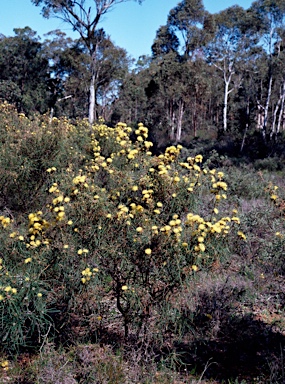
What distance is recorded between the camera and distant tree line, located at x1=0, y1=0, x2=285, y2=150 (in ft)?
76.9

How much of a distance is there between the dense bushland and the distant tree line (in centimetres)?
1692

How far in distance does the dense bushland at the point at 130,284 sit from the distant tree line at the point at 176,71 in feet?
55.5

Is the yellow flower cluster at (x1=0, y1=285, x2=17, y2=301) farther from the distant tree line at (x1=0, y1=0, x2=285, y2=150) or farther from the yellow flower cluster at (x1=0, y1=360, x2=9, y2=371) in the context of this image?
the distant tree line at (x1=0, y1=0, x2=285, y2=150)

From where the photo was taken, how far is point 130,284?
310 centimetres

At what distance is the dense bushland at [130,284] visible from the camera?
2908mm

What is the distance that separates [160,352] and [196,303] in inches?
31.2

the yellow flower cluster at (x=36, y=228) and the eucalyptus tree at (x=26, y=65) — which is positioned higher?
the eucalyptus tree at (x=26, y=65)

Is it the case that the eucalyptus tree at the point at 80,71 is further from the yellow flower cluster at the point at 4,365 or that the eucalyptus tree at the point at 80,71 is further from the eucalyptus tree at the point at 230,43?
the yellow flower cluster at the point at 4,365

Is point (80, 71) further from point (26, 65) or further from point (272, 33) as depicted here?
point (272, 33)

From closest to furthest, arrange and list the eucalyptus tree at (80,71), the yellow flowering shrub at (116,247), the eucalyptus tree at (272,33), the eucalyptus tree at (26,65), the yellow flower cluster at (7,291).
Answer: the yellow flower cluster at (7,291)
the yellow flowering shrub at (116,247)
the eucalyptus tree at (272,33)
the eucalyptus tree at (80,71)
the eucalyptus tree at (26,65)

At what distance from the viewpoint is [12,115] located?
23.0 feet

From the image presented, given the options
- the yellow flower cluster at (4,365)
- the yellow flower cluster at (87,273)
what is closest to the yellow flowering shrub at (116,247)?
the yellow flower cluster at (87,273)

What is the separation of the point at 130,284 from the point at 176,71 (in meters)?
24.3

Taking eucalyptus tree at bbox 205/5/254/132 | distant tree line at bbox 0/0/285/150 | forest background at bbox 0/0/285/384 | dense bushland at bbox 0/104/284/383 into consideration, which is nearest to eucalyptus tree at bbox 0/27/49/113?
distant tree line at bbox 0/0/285/150
